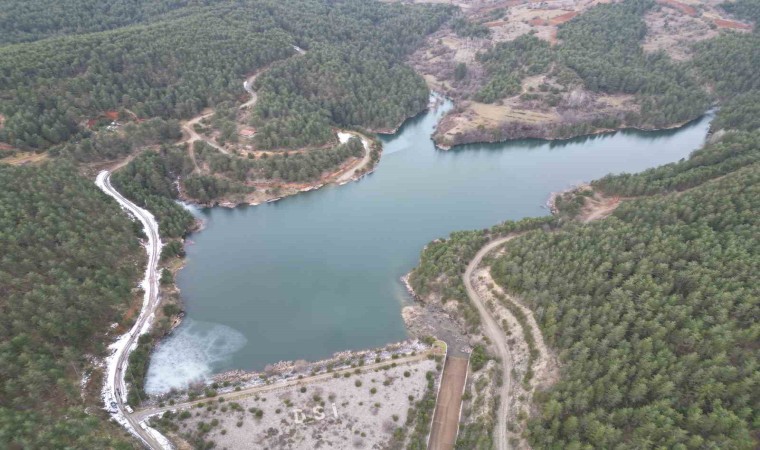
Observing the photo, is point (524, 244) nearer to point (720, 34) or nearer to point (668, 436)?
point (668, 436)

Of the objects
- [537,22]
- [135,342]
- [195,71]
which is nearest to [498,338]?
[135,342]

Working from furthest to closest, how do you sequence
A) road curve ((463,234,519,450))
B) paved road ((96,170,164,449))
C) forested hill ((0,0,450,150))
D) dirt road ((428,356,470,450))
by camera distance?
1. forested hill ((0,0,450,150))
2. paved road ((96,170,164,449))
3. dirt road ((428,356,470,450))
4. road curve ((463,234,519,450))

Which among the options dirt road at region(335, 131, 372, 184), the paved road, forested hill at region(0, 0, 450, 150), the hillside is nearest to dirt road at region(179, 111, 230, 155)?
forested hill at region(0, 0, 450, 150)

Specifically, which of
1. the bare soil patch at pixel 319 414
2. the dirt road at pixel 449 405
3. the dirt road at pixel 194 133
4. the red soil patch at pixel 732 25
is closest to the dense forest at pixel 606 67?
the red soil patch at pixel 732 25

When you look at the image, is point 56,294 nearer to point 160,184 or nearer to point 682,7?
point 160,184

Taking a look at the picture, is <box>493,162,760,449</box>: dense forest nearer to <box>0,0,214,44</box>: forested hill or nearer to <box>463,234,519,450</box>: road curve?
<box>463,234,519,450</box>: road curve

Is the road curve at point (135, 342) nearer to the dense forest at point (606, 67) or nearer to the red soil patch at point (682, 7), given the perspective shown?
the dense forest at point (606, 67)
